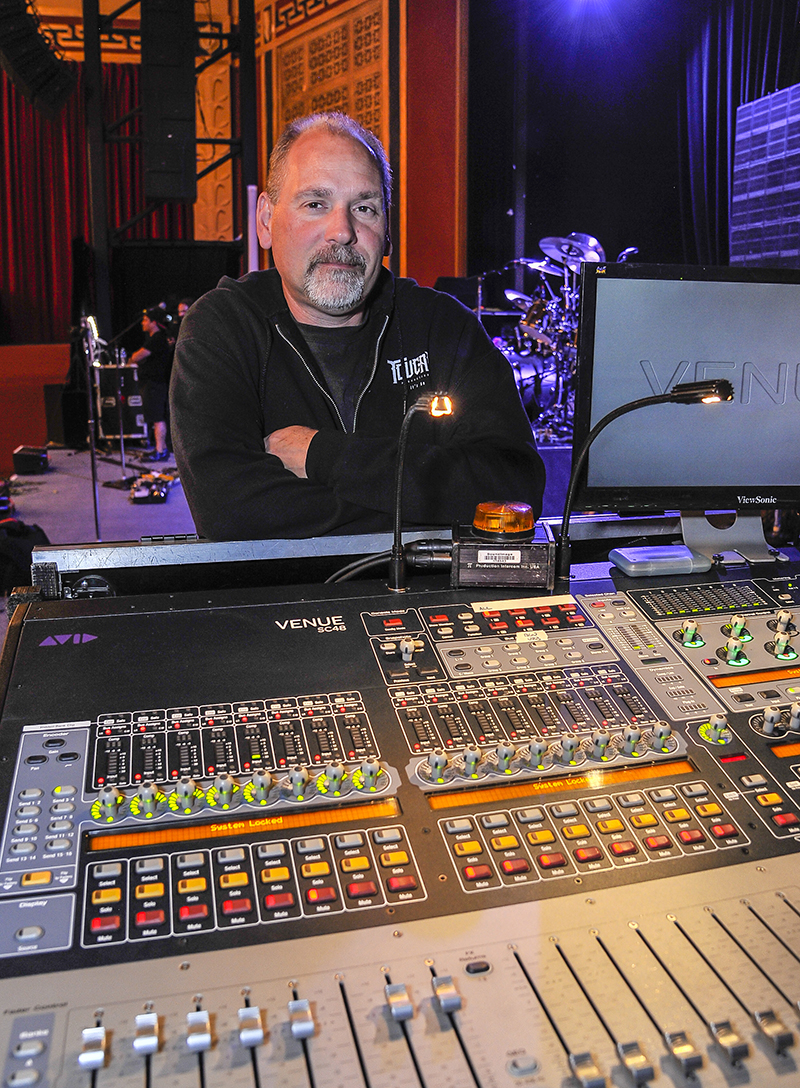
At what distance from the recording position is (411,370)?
1992 millimetres

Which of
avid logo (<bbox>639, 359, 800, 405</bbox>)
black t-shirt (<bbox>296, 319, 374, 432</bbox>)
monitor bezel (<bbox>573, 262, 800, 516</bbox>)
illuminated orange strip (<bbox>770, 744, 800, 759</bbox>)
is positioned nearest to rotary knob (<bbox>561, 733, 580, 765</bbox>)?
illuminated orange strip (<bbox>770, 744, 800, 759</bbox>)

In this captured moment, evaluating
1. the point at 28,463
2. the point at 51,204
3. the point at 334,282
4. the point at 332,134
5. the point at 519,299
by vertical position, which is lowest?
the point at 28,463

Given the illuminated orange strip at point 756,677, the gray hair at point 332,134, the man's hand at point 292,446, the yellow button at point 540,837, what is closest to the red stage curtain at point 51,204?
the gray hair at point 332,134

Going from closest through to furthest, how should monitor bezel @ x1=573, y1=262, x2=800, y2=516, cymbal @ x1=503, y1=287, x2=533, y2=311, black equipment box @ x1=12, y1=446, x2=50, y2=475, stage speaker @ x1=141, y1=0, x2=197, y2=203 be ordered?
monitor bezel @ x1=573, y1=262, x2=800, y2=516 → stage speaker @ x1=141, y1=0, x2=197, y2=203 → black equipment box @ x1=12, y1=446, x2=50, y2=475 → cymbal @ x1=503, y1=287, x2=533, y2=311

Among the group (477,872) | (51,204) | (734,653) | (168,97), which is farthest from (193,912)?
(51,204)

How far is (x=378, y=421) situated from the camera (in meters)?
1.96

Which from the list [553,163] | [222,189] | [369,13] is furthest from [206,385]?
[222,189]

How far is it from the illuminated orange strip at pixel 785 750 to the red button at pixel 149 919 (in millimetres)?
623

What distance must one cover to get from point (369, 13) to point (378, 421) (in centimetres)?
734

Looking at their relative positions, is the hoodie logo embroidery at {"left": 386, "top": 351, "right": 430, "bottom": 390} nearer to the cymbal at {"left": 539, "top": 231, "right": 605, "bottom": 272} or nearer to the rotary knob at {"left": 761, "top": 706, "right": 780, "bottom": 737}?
the rotary knob at {"left": 761, "top": 706, "right": 780, "bottom": 737}

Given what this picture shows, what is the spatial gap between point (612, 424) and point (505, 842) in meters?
0.77

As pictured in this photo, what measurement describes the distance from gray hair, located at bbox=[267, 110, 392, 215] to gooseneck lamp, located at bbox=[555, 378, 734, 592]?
92 centimetres

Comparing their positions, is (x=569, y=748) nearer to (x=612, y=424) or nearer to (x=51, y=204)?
(x=612, y=424)

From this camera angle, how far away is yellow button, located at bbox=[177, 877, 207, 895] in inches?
28.0
